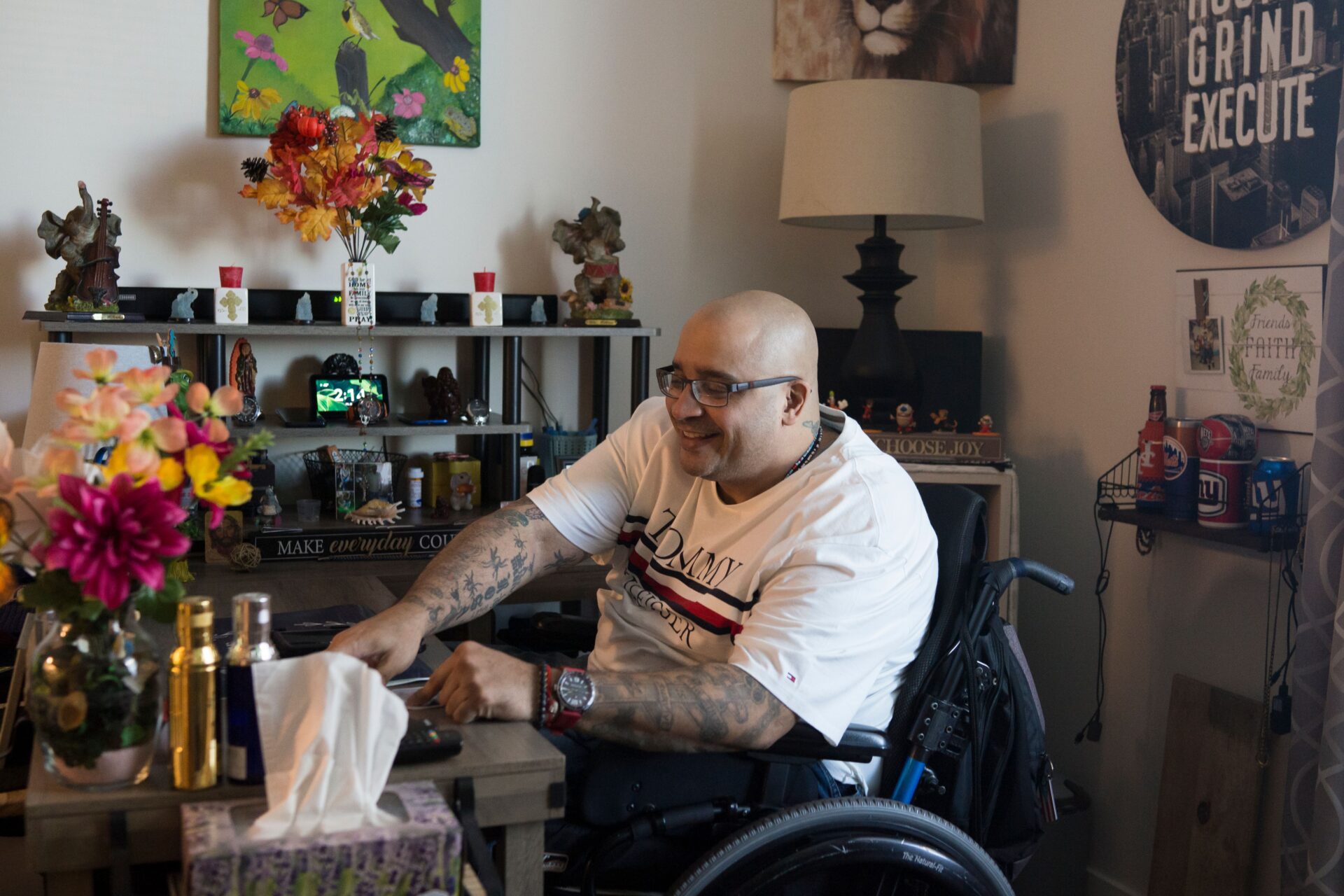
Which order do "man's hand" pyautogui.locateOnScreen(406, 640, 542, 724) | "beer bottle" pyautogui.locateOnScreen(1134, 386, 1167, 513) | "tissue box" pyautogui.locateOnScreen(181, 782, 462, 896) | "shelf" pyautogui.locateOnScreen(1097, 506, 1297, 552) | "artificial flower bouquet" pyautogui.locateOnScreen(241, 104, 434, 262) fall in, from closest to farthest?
"tissue box" pyautogui.locateOnScreen(181, 782, 462, 896) < "man's hand" pyautogui.locateOnScreen(406, 640, 542, 724) < "shelf" pyautogui.locateOnScreen(1097, 506, 1297, 552) < "beer bottle" pyautogui.locateOnScreen(1134, 386, 1167, 513) < "artificial flower bouquet" pyautogui.locateOnScreen(241, 104, 434, 262)

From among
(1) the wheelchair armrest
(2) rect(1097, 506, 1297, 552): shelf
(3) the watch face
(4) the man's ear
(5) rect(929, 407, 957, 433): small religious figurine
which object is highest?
(4) the man's ear

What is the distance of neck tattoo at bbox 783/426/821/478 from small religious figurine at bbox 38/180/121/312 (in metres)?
1.68

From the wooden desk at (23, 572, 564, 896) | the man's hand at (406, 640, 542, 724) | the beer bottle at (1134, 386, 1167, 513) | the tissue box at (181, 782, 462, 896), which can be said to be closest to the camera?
the tissue box at (181, 782, 462, 896)

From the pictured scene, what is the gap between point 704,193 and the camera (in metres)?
3.35

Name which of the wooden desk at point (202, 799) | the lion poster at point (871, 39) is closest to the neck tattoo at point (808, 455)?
the wooden desk at point (202, 799)

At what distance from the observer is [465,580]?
6.56 feet

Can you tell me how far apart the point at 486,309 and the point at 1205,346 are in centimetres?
161

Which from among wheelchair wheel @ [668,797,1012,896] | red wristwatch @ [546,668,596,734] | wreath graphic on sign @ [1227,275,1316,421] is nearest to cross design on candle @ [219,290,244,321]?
red wristwatch @ [546,668,596,734]

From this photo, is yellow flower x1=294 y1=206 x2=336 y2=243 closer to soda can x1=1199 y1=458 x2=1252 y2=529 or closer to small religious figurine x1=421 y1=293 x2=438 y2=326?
small religious figurine x1=421 y1=293 x2=438 y2=326

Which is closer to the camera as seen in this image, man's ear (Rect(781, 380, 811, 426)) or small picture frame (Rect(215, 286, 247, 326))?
man's ear (Rect(781, 380, 811, 426))

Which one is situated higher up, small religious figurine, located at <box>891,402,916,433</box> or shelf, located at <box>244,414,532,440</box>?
small religious figurine, located at <box>891,402,916,433</box>

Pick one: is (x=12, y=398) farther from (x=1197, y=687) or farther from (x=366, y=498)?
(x=1197, y=687)

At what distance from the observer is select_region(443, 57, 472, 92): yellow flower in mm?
3076

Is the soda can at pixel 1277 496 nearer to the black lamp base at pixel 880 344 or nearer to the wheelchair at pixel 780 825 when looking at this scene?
the wheelchair at pixel 780 825
